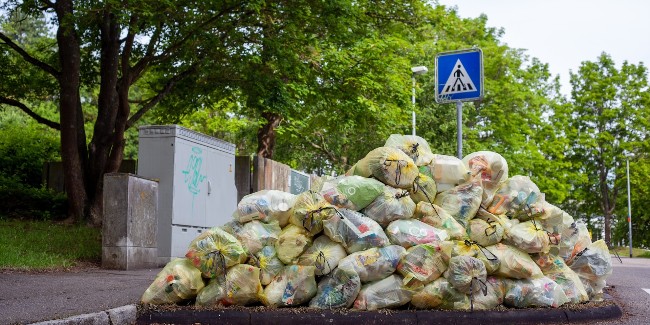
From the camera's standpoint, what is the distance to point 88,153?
50.5 feet

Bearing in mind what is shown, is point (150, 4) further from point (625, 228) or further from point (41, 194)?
point (625, 228)

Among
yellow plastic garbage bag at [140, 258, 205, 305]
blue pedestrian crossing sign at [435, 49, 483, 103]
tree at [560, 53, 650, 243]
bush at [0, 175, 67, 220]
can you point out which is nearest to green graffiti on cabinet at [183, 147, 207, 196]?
blue pedestrian crossing sign at [435, 49, 483, 103]

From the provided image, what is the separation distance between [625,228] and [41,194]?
4991 centimetres

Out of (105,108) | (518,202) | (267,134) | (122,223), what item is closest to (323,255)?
(518,202)

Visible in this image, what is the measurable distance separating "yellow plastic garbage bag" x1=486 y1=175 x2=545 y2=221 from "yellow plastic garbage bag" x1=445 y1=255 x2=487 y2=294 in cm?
93

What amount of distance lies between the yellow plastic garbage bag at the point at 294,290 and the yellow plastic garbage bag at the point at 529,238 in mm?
1938

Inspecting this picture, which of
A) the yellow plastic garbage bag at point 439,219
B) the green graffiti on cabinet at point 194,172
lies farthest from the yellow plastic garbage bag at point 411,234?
the green graffiti on cabinet at point 194,172

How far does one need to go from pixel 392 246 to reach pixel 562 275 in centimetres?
194

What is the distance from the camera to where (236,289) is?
6.34 metres

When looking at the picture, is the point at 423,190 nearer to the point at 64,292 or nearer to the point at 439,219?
the point at 439,219

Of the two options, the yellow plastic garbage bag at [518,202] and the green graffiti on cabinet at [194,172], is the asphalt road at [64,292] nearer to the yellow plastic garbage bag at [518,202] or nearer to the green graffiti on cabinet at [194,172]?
the green graffiti on cabinet at [194,172]

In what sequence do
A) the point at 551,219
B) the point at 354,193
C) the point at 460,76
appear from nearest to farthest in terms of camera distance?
1. the point at 354,193
2. the point at 551,219
3. the point at 460,76

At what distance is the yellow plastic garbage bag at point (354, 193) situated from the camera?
672 cm

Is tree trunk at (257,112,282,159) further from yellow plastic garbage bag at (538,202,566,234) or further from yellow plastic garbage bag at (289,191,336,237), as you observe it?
yellow plastic garbage bag at (289,191,336,237)
